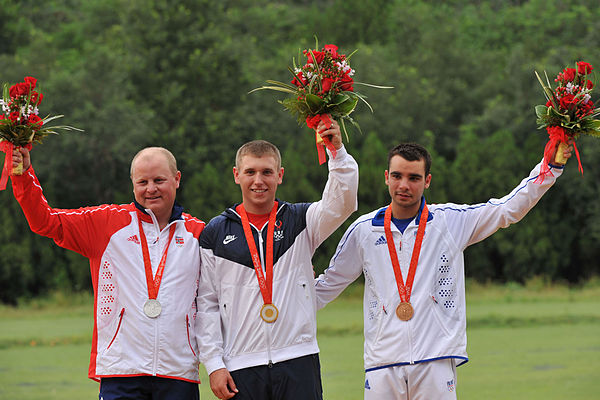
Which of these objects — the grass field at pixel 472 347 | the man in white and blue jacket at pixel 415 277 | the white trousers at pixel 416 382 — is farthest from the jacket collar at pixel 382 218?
the grass field at pixel 472 347

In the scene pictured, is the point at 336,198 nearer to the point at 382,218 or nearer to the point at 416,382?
the point at 382,218

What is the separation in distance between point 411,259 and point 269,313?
3.65 feet

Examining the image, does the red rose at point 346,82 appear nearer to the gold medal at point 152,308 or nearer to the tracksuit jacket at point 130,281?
the tracksuit jacket at point 130,281

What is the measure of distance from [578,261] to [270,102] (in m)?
13.2

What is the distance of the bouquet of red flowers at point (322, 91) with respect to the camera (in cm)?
523

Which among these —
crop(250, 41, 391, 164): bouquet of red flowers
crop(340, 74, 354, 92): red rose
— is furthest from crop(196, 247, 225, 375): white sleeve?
crop(340, 74, 354, 92): red rose

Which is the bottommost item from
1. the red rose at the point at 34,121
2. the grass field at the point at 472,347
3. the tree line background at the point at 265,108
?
the grass field at the point at 472,347

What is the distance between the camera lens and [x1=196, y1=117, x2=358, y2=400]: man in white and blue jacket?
519 centimetres

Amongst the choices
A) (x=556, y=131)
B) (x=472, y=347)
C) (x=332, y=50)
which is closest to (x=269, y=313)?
(x=332, y=50)

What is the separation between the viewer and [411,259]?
574 cm

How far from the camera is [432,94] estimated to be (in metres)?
36.1

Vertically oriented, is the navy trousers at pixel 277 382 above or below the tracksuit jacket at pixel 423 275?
below

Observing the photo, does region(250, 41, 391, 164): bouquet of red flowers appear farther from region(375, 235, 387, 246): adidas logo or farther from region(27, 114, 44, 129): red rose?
region(27, 114, 44, 129): red rose

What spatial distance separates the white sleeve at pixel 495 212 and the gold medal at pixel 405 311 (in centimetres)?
60
